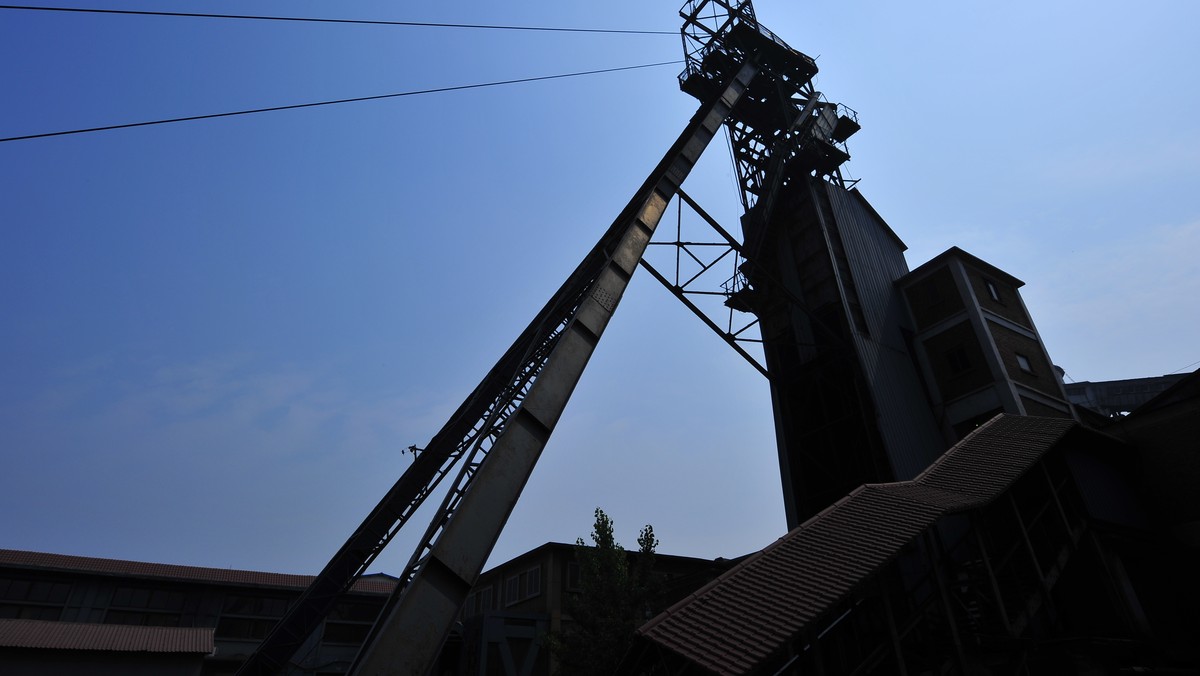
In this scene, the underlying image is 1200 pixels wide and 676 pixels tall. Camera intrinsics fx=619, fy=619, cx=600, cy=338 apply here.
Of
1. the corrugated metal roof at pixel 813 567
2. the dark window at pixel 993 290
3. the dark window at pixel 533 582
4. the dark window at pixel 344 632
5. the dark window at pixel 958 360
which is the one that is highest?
the dark window at pixel 993 290

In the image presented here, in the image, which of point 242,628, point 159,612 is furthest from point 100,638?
point 242,628

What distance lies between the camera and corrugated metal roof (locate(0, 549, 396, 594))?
2166cm

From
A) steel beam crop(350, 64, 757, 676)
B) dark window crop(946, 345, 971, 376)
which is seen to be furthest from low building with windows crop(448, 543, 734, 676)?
steel beam crop(350, 64, 757, 676)

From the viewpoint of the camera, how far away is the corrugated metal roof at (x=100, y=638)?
16.9 meters

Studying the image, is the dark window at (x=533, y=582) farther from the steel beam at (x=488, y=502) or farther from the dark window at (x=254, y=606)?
the steel beam at (x=488, y=502)

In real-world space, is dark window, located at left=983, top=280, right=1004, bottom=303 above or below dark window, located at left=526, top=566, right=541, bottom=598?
above

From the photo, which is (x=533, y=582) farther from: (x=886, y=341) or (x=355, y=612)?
(x=886, y=341)

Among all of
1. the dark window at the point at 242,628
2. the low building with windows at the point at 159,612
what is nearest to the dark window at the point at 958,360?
the low building with windows at the point at 159,612

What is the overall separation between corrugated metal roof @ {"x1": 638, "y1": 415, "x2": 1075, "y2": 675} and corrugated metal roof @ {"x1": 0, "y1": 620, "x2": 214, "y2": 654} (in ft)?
59.1

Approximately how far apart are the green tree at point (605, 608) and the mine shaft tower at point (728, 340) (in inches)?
212

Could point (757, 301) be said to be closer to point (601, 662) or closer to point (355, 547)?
point (601, 662)

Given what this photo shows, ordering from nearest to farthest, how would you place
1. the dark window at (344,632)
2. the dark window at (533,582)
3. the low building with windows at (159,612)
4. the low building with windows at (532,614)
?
1. the low building with windows at (159,612)
2. the low building with windows at (532,614)
3. the dark window at (344,632)
4. the dark window at (533,582)

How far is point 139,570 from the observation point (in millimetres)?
24156

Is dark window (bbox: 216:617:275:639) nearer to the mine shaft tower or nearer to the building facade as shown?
the mine shaft tower
